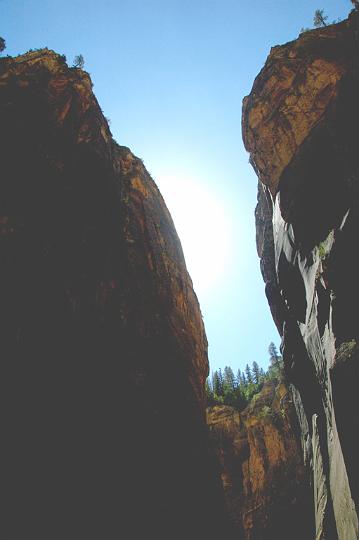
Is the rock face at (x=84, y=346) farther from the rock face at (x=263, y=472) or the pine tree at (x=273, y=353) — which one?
the pine tree at (x=273, y=353)

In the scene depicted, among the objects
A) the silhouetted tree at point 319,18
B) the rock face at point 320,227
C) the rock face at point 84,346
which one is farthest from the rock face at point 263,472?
the silhouetted tree at point 319,18

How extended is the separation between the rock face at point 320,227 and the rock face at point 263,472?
1545cm

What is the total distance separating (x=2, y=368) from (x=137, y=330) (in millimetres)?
6334

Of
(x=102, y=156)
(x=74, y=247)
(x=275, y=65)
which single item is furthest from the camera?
(x=275, y=65)

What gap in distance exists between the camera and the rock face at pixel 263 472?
32.0 metres

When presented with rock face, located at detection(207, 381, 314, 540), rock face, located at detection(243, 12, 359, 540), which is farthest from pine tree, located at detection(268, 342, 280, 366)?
rock face, located at detection(243, 12, 359, 540)

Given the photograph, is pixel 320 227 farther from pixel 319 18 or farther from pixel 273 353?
pixel 273 353

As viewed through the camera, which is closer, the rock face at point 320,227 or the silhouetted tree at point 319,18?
the rock face at point 320,227

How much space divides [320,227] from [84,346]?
1088cm

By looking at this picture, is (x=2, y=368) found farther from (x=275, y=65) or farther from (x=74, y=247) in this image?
(x=275, y=65)

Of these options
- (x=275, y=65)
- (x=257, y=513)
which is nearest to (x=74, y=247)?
(x=275, y=65)

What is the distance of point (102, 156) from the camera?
17.4m

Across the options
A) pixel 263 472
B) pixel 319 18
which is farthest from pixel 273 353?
pixel 319 18

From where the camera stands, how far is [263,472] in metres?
35.1
